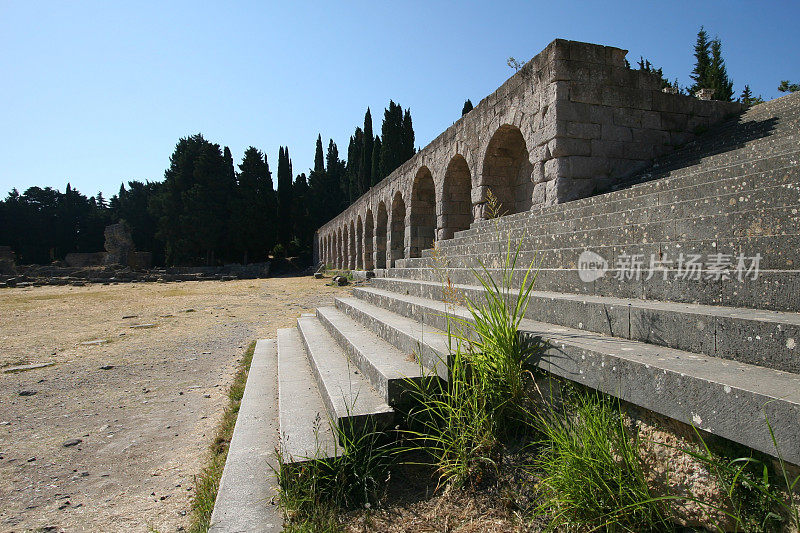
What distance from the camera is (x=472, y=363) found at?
2062 mm

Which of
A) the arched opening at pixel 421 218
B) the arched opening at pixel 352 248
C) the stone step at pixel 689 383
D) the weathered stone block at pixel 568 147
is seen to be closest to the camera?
the stone step at pixel 689 383

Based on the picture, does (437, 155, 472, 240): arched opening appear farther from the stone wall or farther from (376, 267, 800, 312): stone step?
(376, 267, 800, 312): stone step

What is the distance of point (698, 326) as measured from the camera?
5.17 ft

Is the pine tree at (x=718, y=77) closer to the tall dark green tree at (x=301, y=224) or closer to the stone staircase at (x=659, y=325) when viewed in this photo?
the stone staircase at (x=659, y=325)

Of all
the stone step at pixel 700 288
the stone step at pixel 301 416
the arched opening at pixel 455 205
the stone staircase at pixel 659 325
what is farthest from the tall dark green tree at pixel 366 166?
the stone step at pixel 700 288

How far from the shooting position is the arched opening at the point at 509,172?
845cm

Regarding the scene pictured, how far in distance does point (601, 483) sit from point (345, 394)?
4.91ft

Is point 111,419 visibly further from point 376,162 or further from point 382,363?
point 376,162

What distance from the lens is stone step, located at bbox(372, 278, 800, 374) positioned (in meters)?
1.33

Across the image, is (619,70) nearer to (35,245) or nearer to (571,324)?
(571,324)

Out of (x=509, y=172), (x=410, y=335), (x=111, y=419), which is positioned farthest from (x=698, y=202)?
(x=509, y=172)

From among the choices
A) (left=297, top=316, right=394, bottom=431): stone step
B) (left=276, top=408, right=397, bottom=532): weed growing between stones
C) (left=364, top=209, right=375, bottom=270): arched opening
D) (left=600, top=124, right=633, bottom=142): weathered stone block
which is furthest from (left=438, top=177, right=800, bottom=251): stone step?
(left=364, top=209, right=375, bottom=270): arched opening
